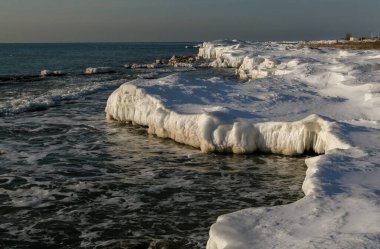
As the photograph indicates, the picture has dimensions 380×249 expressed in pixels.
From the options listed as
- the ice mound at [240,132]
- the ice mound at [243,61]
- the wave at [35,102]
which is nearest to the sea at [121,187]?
the ice mound at [240,132]

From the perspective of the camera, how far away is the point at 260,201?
10.3m

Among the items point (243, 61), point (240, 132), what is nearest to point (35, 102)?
point (240, 132)

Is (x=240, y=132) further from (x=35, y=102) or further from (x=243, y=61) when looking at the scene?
(x=243, y=61)

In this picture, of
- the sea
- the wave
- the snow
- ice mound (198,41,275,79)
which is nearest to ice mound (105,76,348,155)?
the snow

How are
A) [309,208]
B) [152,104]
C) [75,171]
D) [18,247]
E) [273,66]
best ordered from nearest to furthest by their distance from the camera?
[309,208] < [18,247] < [75,171] < [152,104] < [273,66]

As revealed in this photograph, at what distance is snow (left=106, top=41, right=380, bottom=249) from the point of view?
6.77m

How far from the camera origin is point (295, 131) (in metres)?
13.6

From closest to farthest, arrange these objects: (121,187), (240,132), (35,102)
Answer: (121,187) < (240,132) < (35,102)

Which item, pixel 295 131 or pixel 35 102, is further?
pixel 35 102

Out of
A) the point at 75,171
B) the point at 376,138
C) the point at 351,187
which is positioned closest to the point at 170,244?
the point at 351,187

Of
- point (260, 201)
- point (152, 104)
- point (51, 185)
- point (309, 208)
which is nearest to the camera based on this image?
point (309, 208)

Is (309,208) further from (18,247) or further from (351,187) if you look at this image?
(18,247)

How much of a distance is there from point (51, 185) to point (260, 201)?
517 cm

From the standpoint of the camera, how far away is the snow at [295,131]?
6.77 metres
